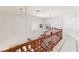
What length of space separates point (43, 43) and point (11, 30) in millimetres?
365

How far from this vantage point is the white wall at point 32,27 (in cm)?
127

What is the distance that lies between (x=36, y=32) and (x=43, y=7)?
0.89 ft

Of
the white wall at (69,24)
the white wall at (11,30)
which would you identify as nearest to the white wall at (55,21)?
the white wall at (69,24)

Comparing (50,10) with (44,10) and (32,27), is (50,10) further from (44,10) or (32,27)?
(32,27)

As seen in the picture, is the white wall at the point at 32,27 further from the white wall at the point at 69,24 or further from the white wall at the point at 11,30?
the white wall at the point at 69,24

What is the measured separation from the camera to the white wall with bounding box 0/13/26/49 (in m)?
1.21

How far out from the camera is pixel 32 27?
1271 millimetres

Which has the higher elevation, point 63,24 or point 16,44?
point 63,24

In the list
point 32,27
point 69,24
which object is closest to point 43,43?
point 32,27

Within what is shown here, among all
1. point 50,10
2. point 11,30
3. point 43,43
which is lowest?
point 43,43

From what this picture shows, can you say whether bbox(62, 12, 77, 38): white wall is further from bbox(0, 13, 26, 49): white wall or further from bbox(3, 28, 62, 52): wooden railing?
bbox(0, 13, 26, 49): white wall
